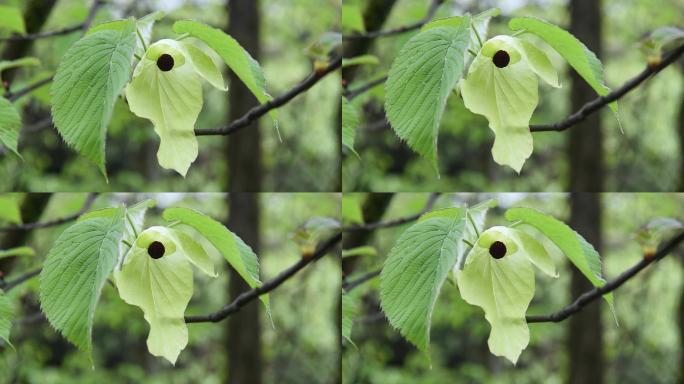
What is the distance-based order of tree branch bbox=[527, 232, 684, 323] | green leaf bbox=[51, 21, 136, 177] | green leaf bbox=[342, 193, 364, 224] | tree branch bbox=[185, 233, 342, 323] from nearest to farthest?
green leaf bbox=[51, 21, 136, 177] < tree branch bbox=[527, 232, 684, 323] < tree branch bbox=[185, 233, 342, 323] < green leaf bbox=[342, 193, 364, 224]

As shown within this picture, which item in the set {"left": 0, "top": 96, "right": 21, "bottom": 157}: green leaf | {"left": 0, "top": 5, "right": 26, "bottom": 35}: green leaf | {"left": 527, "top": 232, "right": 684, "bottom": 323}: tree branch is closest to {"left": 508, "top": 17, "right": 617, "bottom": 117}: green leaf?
{"left": 527, "top": 232, "right": 684, "bottom": 323}: tree branch

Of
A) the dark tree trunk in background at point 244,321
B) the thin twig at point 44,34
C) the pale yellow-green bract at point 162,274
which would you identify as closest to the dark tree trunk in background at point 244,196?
the dark tree trunk in background at point 244,321

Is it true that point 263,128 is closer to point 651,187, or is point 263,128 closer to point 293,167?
point 293,167

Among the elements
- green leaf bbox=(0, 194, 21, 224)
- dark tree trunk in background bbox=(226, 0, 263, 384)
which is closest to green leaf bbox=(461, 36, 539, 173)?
dark tree trunk in background bbox=(226, 0, 263, 384)

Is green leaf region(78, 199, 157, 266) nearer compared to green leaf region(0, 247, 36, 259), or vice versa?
green leaf region(78, 199, 157, 266)

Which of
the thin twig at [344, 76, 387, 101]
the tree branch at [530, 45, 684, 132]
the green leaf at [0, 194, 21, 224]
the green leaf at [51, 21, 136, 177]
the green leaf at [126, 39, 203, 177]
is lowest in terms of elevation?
the green leaf at [0, 194, 21, 224]

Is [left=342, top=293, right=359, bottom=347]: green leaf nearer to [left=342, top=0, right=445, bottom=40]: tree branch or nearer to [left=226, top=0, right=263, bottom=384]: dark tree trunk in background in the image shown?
[left=226, top=0, right=263, bottom=384]: dark tree trunk in background

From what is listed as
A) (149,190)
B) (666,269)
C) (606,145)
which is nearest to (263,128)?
(149,190)

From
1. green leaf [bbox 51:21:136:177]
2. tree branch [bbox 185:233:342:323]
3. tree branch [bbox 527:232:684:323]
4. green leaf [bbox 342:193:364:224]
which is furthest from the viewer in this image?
green leaf [bbox 342:193:364:224]

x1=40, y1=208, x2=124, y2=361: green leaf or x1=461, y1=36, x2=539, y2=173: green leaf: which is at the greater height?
x1=461, y1=36, x2=539, y2=173: green leaf
